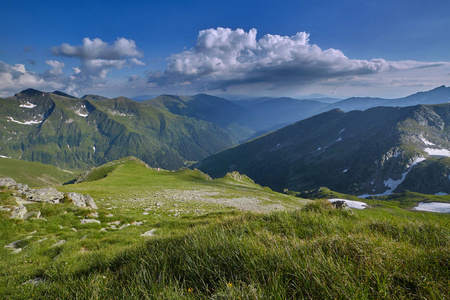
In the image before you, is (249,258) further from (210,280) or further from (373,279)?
(373,279)

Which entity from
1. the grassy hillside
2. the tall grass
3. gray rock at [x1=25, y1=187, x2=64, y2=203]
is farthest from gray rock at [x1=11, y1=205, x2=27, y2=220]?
the tall grass

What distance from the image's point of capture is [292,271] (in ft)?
9.49

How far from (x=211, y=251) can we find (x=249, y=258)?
866mm

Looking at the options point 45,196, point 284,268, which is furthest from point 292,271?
point 45,196

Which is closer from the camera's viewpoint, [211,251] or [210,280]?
[210,280]

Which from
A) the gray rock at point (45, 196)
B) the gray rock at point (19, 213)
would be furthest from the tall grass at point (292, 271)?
the gray rock at point (45, 196)

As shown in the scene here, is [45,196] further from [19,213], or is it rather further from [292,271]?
[292,271]

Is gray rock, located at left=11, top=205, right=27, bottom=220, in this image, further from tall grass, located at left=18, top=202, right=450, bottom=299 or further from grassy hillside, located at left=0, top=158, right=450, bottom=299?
tall grass, located at left=18, top=202, right=450, bottom=299

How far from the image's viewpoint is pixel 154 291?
9.07 ft

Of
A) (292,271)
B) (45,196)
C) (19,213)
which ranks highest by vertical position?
(292,271)

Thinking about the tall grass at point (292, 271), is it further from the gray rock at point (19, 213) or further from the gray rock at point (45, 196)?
the gray rock at point (45, 196)

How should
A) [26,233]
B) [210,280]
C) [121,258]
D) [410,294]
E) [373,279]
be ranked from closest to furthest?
[410,294] → [373,279] → [210,280] → [121,258] → [26,233]

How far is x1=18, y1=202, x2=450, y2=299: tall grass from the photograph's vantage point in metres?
2.41

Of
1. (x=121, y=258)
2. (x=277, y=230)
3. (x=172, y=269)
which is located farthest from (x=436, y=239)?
(x=121, y=258)
